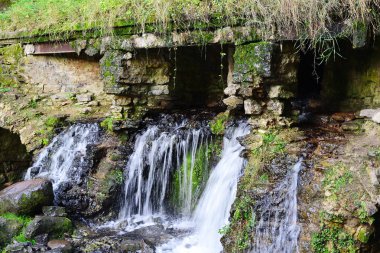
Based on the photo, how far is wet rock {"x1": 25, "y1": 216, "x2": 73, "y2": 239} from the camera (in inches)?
203

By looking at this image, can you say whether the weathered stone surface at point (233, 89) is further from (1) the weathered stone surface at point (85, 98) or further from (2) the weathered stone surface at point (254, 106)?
(1) the weathered stone surface at point (85, 98)

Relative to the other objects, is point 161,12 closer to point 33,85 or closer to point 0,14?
point 33,85

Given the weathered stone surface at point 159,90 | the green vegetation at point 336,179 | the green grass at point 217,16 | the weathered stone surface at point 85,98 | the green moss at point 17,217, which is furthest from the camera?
the weathered stone surface at point 85,98

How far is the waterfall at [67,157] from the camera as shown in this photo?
6414 mm

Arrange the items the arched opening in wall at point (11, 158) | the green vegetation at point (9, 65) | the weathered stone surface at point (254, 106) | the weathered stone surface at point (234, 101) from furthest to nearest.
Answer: the green vegetation at point (9, 65) < the arched opening in wall at point (11, 158) < the weathered stone surface at point (234, 101) < the weathered stone surface at point (254, 106)

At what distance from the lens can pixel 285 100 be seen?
5.28 meters

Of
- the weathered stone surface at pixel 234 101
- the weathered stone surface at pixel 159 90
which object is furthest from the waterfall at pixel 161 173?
the weathered stone surface at pixel 159 90

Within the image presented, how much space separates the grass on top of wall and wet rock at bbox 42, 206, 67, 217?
9.51 feet

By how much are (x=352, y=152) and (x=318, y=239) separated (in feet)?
4.01

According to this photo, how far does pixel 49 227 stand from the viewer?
527 cm

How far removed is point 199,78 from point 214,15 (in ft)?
7.44

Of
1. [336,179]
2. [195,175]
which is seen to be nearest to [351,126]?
[336,179]

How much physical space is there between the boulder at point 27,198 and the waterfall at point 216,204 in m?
2.05

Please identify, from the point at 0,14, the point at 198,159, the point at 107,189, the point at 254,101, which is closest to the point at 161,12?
the point at 254,101
